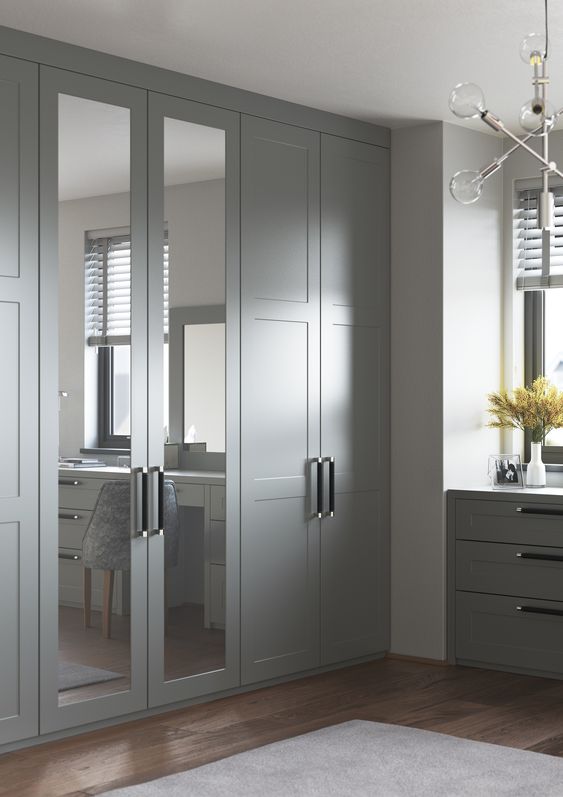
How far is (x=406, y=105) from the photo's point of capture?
498cm

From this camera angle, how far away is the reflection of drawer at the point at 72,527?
158 inches

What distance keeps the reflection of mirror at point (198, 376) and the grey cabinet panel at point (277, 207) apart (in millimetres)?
289

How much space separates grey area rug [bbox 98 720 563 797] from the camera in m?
3.50

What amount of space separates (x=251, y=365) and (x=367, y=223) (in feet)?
3.46

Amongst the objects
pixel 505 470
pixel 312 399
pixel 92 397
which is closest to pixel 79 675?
pixel 92 397

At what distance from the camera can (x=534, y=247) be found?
5539mm

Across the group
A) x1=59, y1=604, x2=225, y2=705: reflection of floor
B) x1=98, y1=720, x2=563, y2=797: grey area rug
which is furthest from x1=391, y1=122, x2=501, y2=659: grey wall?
x1=98, y1=720, x2=563, y2=797: grey area rug

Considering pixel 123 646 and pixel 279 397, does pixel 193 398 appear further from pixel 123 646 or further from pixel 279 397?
pixel 123 646

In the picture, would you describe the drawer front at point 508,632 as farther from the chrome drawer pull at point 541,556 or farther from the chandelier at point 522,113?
the chandelier at point 522,113

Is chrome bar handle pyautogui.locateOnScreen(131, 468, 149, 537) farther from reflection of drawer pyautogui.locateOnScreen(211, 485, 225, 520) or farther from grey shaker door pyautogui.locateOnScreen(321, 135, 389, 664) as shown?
grey shaker door pyautogui.locateOnScreen(321, 135, 389, 664)

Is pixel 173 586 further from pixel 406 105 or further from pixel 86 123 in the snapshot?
pixel 406 105

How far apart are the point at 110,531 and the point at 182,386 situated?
2.16ft

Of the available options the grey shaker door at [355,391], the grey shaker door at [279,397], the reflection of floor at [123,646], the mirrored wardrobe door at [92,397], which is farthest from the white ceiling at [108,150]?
the reflection of floor at [123,646]

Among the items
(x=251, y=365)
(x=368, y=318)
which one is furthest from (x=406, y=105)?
(x=251, y=365)
